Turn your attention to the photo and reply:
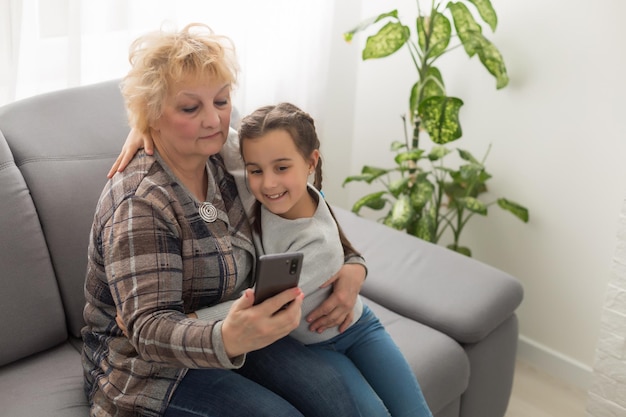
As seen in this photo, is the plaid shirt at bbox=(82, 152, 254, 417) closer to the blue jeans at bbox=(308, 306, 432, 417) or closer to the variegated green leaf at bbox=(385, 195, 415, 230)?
the blue jeans at bbox=(308, 306, 432, 417)

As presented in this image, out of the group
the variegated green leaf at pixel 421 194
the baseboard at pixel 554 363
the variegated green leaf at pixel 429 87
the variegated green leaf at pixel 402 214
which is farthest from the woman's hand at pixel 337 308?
the baseboard at pixel 554 363

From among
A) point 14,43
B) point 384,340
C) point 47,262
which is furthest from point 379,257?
point 14,43

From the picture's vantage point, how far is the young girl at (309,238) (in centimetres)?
147

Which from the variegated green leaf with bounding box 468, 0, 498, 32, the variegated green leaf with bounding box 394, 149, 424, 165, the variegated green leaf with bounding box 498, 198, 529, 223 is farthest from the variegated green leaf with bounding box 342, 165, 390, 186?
the variegated green leaf with bounding box 468, 0, 498, 32

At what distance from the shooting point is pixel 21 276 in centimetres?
163

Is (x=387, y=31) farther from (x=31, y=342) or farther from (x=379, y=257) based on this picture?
(x=31, y=342)

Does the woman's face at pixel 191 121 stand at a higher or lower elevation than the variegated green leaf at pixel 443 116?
higher

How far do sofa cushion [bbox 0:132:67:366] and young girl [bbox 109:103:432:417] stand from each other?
30 cm

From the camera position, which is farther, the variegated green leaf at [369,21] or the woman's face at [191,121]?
the variegated green leaf at [369,21]

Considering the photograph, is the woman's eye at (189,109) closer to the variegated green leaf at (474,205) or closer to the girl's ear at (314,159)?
the girl's ear at (314,159)

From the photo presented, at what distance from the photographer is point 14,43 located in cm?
188

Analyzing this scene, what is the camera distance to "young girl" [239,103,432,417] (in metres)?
1.47

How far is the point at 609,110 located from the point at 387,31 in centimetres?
70

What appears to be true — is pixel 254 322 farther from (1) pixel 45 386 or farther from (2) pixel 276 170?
(1) pixel 45 386
